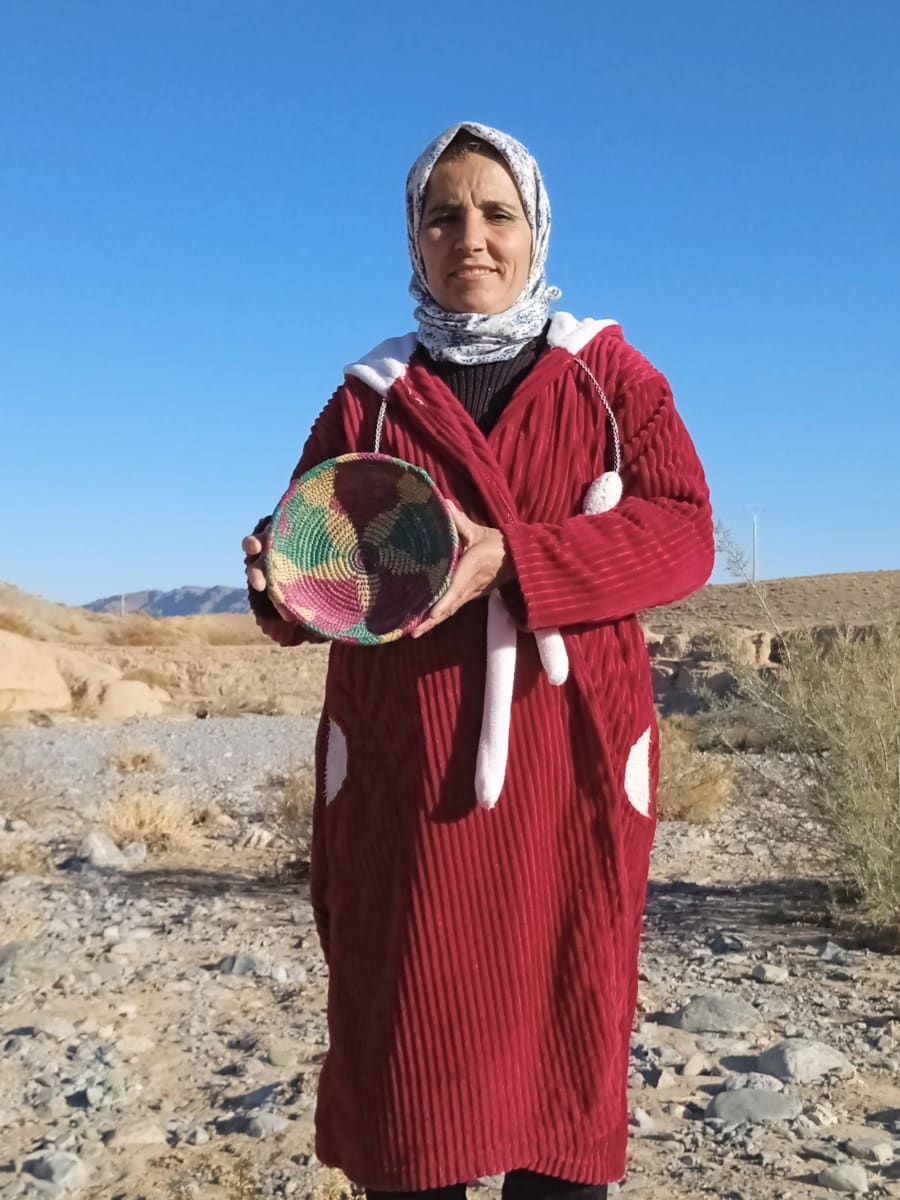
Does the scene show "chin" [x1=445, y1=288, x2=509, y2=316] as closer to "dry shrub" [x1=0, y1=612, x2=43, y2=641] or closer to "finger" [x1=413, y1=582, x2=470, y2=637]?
"finger" [x1=413, y1=582, x2=470, y2=637]

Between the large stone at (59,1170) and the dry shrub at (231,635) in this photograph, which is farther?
the dry shrub at (231,635)

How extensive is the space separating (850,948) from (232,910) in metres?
2.86

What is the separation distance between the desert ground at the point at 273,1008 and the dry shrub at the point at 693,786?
0.41ft

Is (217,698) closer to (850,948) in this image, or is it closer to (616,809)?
(850,948)

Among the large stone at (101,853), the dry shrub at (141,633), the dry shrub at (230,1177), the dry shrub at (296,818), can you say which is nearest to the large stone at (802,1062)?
the dry shrub at (230,1177)

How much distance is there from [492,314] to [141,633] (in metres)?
33.0

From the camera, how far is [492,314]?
1.95m

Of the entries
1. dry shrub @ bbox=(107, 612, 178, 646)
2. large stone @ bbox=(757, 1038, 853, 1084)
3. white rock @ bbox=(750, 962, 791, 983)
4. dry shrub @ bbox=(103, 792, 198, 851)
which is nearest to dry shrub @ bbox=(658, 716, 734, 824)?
dry shrub @ bbox=(103, 792, 198, 851)

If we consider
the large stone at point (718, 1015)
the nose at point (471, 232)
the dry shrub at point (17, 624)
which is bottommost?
the large stone at point (718, 1015)

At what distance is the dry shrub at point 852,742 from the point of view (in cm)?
537

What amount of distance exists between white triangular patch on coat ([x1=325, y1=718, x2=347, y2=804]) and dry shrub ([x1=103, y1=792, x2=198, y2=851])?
6.06 metres

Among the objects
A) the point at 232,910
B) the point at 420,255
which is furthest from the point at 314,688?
the point at 420,255

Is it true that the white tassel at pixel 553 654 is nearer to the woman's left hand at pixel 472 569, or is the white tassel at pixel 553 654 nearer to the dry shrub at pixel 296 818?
the woman's left hand at pixel 472 569

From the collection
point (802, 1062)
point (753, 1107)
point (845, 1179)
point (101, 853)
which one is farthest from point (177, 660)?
point (845, 1179)
